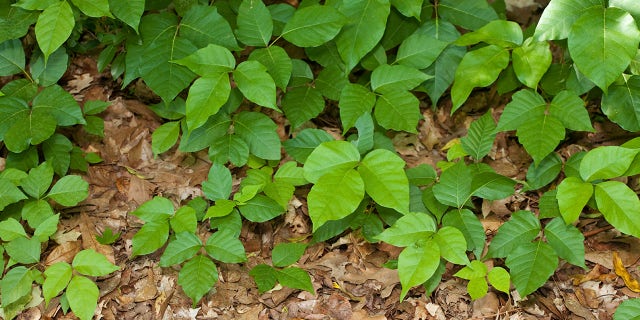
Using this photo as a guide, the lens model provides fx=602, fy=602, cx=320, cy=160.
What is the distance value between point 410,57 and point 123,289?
163 cm

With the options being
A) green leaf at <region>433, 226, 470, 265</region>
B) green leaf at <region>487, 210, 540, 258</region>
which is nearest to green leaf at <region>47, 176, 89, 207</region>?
green leaf at <region>433, 226, 470, 265</region>

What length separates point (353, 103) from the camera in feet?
8.55

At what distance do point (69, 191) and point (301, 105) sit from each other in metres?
1.09

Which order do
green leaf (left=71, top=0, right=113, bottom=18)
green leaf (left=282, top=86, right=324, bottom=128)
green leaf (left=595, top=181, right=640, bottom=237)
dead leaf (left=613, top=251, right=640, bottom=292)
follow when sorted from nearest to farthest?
1. green leaf (left=595, top=181, right=640, bottom=237)
2. green leaf (left=71, top=0, right=113, bottom=18)
3. dead leaf (left=613, top=251, right=640, bottom=292)
4. green leaf (left=282, top=86, right=324, bottom=128)

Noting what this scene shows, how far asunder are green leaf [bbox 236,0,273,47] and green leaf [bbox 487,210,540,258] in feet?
4.20

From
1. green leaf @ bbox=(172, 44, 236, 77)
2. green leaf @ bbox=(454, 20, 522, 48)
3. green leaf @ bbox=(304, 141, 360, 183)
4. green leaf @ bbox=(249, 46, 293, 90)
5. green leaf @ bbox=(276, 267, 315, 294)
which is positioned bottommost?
green leaf @ bbox=(276, 267, 315, 294)

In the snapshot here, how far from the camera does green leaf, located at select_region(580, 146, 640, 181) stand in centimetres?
222

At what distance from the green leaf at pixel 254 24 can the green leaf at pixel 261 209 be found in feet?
2.25

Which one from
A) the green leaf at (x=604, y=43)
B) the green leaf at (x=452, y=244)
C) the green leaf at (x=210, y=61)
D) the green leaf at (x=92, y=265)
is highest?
the green leaf at (x=604, y=43)

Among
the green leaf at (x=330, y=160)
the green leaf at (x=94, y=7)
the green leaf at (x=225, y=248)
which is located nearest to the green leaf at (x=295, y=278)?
the green leaf at (x=225, y=248)

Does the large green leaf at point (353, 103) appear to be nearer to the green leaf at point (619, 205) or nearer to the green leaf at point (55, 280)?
the green leaf at point (619, 205)

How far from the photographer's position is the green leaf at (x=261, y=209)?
2551mm

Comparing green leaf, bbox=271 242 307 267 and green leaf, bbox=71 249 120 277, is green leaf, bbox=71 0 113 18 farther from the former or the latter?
green leaf, bbox=271 242 307 267

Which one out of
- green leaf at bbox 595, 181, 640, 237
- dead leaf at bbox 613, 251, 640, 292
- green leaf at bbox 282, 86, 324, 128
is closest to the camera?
green leaf at bbox 595, 181, 640, 237
